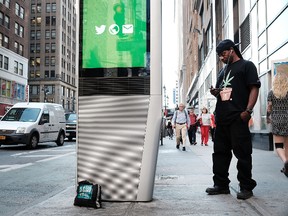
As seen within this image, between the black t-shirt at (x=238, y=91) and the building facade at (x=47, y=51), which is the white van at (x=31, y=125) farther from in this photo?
the building facade at (x=47, y=51)

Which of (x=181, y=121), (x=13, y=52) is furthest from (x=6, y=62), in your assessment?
(x=181, y=121)

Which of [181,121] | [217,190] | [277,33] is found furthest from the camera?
[181,121]

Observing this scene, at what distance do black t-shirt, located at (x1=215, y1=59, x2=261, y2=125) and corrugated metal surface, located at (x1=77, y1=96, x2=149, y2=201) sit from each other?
110 centimetres

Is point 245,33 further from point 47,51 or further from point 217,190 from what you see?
point 47,51

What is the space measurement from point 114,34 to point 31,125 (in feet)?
38.3

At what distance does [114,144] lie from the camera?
4.33 meters

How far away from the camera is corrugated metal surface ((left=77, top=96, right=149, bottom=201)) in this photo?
4312mm

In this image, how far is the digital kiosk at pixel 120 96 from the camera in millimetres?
4316

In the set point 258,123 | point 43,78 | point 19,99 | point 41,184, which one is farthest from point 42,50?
point 41,184

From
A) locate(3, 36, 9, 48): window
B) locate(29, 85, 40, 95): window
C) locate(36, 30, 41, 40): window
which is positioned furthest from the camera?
locate(29, 85, 40, 95): window

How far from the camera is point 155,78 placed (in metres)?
4.41

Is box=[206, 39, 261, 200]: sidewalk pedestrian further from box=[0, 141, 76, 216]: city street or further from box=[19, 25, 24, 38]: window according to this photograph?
box=[19, 25, 24, 38]: window

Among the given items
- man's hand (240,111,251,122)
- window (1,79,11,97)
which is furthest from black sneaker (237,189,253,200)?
window (1,79,11,97)

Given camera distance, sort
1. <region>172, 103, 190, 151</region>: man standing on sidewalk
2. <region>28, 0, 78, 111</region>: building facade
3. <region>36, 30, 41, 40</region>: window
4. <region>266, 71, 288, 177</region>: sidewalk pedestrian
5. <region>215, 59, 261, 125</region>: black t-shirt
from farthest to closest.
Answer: <region>36, 30, 41, 40</region>: window < <region>28, 0, 78, 111</region>: building facade < <region>172, 103, 190, 151</region>: man standing on sidewalk < <region>266, 71, 288, 177</region>: sidewalk pedestrian < <region>215, 59, 261, 125</region>: black t-shirt
